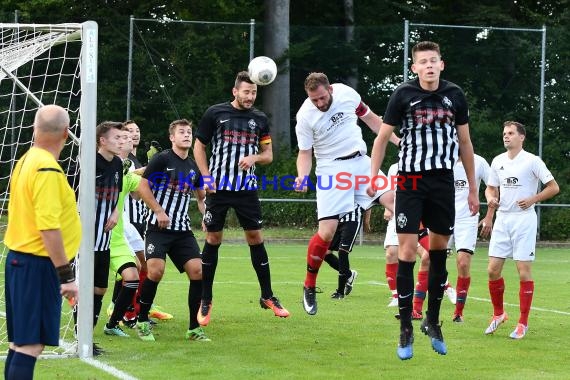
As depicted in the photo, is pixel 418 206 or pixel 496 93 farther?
pixel 496 93

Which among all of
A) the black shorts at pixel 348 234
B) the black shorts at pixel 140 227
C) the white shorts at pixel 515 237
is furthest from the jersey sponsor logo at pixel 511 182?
the black shorts at pixel 140 227

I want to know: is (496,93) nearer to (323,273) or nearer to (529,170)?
(323,273)

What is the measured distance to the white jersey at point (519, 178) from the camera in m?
10.1

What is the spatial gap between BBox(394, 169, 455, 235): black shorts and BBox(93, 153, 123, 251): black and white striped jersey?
2.52 meters

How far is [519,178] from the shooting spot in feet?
33.0

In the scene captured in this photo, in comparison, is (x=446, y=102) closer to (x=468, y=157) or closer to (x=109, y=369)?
(x=468, y=157)

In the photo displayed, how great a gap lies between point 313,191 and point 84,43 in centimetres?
1546

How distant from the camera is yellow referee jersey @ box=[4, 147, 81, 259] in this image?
5.74 m

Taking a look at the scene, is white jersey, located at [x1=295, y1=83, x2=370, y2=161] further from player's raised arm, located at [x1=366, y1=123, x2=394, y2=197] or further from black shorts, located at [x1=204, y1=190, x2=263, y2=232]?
player's raised arm, located at [x1=366, y1=123, x2=394, y2=197]

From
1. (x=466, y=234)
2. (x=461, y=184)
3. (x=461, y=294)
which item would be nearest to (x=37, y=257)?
(x=461, y=294)

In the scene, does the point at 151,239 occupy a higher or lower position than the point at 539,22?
lower

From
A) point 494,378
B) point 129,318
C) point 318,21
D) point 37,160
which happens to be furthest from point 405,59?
point 37,160

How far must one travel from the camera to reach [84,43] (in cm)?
820

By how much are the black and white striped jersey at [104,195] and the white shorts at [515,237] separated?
3737 millimetres
